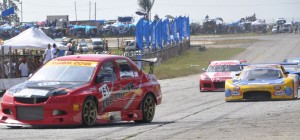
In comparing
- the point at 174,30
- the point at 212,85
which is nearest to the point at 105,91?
the point at 212,85

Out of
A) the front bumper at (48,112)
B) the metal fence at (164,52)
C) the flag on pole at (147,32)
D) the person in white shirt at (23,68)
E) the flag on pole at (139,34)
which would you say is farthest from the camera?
the flag on pole at (147,32)

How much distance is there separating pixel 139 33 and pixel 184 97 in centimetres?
2264

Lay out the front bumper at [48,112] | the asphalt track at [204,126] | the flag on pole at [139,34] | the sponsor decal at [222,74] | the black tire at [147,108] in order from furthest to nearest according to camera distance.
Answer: the flag on pole at [139,34] < the sponsor decal at [222,74] < the black tire at [147,108] < the front bumper at [48,112] < the asphalt track at [204,126]

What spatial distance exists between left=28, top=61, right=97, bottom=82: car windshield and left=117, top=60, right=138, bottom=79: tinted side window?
2.31 ft

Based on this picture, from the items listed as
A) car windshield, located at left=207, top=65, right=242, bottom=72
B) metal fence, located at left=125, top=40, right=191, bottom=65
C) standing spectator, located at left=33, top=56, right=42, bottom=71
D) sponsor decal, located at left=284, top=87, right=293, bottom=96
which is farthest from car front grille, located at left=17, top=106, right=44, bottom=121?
metal fence, located at left=125, top=40, right=191, bottom=65

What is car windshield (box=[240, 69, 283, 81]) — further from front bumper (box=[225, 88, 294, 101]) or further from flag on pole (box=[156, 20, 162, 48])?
flag on pole (box=[156, 20, 162, 48])

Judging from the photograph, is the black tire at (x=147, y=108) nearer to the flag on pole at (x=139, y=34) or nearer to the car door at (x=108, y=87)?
the car door at (x=108, y=87)

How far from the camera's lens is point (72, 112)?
13.5 metres

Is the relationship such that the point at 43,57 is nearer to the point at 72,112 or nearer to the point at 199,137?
the point at 72,112

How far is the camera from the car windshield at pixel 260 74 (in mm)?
23250

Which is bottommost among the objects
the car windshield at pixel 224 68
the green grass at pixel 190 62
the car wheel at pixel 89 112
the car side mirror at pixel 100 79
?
the green grass at pixel 190 62

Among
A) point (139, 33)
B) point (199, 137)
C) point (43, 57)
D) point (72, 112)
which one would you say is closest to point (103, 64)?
point (72, 112)

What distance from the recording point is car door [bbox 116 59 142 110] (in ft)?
49.6

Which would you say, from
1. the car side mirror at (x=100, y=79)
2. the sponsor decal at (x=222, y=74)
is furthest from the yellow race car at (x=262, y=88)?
the car side mirror at (x=100, y=79)
